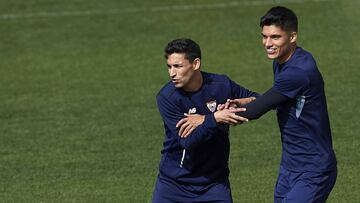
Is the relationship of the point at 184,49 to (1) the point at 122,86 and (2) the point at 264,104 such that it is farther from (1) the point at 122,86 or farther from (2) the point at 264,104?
(1) the point at 122,86

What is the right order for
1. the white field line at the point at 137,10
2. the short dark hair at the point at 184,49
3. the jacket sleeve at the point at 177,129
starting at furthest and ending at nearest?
1. the white field line at the point at 137,10
2. the short dark hair at the point at 184,49
3. the jacket sleeve at the point at 177,129

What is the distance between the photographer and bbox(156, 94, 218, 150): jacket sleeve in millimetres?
8414

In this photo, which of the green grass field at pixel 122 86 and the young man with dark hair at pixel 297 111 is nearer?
the young man with dark hair at pixel 297 111

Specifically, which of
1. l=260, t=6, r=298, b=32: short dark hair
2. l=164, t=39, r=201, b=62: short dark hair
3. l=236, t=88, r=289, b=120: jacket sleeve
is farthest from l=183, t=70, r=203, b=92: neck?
l=260, t=6, r=298, b=32: short dark hair

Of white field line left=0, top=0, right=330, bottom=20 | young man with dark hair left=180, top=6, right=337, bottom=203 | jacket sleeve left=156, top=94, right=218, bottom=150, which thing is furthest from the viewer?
white field line left=0, top=0, right=330, bottom=20

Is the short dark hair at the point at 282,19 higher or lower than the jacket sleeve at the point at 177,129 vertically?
higher

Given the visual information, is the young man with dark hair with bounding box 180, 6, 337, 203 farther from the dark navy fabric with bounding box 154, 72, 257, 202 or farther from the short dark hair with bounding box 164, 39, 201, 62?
the short dark hair with bounding box 164, 39, 201, 62

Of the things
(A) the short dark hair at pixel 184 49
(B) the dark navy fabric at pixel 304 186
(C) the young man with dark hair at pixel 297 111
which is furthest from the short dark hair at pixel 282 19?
(B) the dark navy fabric at pixel 304 186

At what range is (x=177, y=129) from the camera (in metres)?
8.71

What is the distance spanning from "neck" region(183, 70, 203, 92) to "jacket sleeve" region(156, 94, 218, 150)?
0.19m

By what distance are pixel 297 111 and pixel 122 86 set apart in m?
9.22

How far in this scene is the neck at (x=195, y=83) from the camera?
8.78 m

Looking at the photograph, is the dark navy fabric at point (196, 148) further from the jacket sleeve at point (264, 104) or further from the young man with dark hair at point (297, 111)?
the young man with dark hair at point (297, 111)

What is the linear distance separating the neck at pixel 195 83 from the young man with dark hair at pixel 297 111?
63 cm
